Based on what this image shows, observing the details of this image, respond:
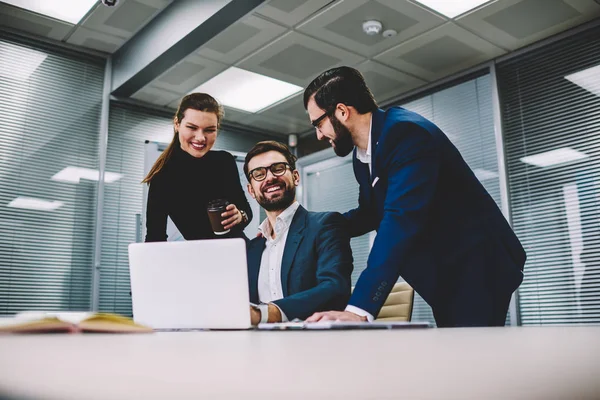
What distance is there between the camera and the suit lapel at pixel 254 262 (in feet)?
6.63

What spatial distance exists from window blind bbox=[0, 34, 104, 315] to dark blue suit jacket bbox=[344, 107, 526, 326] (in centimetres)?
308

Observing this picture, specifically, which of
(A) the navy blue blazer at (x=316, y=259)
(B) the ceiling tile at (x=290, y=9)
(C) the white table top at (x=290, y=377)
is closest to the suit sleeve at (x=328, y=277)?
(A) the navy blue blazer at (x=316, y=259)

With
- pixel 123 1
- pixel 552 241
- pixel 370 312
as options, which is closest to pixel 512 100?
pixel 552 241

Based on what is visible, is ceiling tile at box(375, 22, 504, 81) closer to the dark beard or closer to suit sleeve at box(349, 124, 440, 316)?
the dark beard

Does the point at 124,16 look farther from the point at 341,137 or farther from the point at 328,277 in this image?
the point at 328,277

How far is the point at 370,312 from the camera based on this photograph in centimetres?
137

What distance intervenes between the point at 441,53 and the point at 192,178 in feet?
8.08

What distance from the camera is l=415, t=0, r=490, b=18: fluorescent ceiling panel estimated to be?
3.27 metres

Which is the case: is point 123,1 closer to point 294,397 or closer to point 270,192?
point 270,192

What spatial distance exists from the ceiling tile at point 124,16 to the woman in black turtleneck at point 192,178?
1.75 m

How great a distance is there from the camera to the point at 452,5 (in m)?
3.31

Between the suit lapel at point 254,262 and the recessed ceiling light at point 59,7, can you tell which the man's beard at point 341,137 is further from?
the recessed ceiling light at point 59,7

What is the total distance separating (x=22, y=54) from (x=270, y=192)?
2835mm

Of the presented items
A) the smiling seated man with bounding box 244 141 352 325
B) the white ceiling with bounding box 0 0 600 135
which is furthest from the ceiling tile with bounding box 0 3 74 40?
the smiling seated man with bounding box 244 141 352 325
